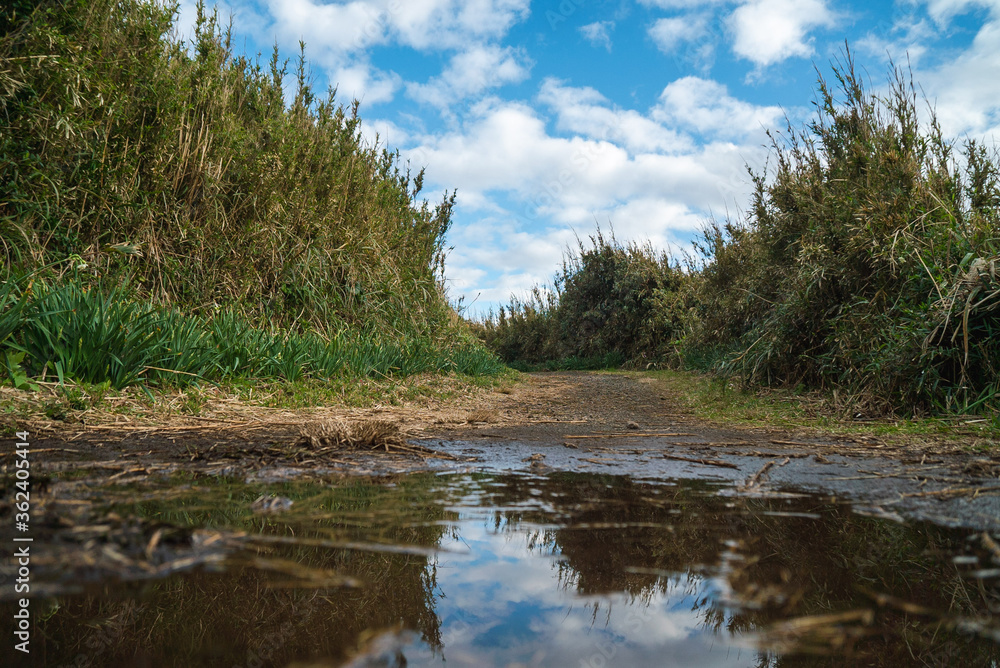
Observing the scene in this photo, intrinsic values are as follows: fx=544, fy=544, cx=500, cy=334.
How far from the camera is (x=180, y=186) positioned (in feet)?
15.8

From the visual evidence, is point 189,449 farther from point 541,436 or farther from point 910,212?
point 910,212

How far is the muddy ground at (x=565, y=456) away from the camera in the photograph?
175 cm

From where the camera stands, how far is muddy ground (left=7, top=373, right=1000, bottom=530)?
5.75 feet

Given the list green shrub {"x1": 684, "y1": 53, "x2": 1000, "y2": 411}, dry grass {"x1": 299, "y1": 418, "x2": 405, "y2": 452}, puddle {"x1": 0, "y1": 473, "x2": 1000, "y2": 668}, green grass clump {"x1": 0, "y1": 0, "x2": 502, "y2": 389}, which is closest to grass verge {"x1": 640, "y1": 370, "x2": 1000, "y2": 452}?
green shrub {"x1": 684, "y1": 53, "x2": 1000, "y2": 411}

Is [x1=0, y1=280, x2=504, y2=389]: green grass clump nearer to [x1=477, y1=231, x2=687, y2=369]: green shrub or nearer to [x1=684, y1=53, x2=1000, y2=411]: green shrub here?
[x1=684, y1=53, x2=1000, y2=411]: green shrub

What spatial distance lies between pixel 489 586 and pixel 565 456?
1.49 meters

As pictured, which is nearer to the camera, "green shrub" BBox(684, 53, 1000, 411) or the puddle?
→ the puddle

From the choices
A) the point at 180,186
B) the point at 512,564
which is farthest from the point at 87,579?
the point at 180,186

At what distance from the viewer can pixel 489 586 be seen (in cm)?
107

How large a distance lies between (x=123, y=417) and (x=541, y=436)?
2.20 metres

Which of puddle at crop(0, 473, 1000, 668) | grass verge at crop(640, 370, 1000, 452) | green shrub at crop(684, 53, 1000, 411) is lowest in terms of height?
puddle at crop(0, 473, 1000, 668)

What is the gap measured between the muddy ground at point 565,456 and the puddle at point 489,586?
1.13ft

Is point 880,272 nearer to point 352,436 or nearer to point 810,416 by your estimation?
point 810,416

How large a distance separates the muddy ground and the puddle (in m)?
0.35
